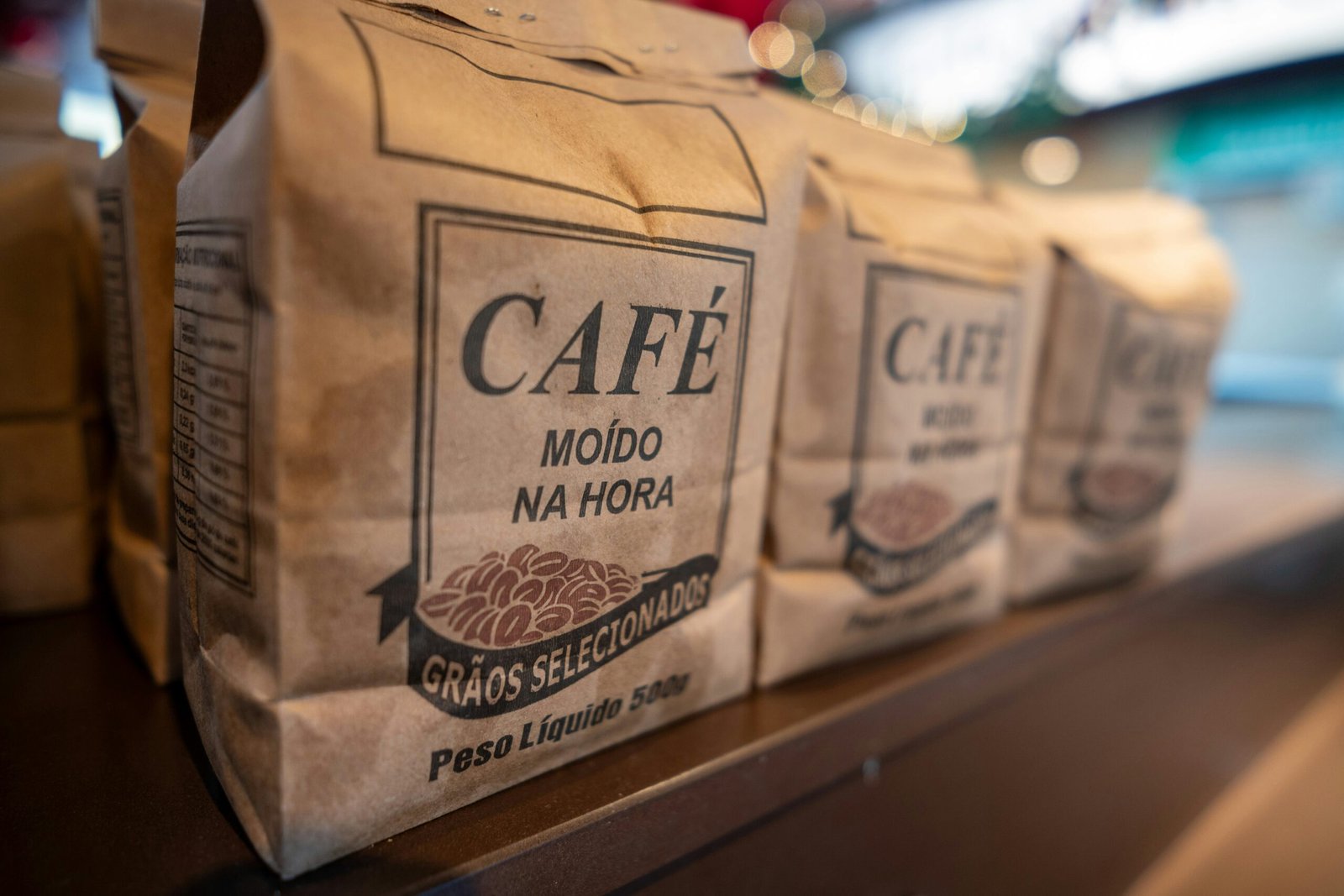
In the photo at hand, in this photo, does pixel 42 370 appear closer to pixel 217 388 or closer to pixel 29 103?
pixel 29 103

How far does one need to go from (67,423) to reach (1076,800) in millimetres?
955

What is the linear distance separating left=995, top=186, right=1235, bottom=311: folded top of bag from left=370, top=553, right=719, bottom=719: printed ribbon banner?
455mm

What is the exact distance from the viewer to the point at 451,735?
32 cm

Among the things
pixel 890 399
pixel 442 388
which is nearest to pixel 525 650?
pixel 442 388

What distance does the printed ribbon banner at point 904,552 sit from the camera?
491mm

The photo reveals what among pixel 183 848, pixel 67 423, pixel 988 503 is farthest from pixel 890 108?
pixel 183 848

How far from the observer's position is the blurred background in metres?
1.49

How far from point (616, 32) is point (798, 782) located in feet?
1.51

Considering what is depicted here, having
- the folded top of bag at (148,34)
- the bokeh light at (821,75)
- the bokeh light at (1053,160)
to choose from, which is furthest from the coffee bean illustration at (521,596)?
the bokeh light at (1053,160)

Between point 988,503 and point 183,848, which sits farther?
point 988,503

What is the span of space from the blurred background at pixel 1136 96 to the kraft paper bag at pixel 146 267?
0.93 m

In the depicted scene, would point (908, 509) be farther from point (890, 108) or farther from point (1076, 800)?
point (890, 108)

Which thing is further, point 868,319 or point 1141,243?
point 1141,243

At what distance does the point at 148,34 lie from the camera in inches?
17.0
